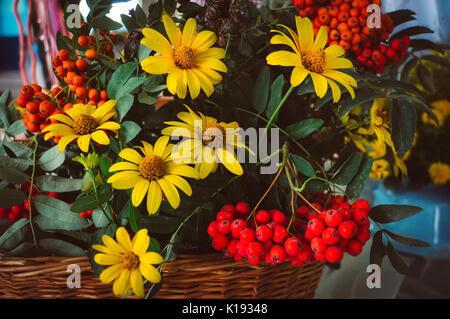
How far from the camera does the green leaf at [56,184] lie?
0.41m

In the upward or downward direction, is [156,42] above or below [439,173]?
above

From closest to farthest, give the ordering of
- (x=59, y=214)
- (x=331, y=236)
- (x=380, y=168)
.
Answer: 1. (x=331, y=236)
2. (x=59, y=214)
3. (x=380, y=168)

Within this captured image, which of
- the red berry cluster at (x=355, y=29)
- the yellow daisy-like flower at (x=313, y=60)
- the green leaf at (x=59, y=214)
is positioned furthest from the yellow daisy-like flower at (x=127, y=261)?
the red berry cluster at (x=355, y=29)

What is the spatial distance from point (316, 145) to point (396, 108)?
0.36 feet

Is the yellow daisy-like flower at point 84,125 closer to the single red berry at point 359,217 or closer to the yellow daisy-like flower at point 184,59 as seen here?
the yellow daisy-like flower at point 184,59

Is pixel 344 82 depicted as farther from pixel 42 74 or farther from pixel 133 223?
pixel 42 74

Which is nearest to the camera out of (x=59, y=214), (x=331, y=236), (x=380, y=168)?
(x=331, y=236)

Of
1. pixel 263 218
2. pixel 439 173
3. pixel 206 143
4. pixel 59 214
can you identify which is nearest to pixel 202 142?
pixel 206 143

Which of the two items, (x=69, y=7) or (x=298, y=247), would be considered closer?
(x=298, y=247)

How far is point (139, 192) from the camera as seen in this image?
32 centimetres

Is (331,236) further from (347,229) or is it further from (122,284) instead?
(122,284)

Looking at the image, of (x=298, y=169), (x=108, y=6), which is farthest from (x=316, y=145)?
(x=108, y=6)

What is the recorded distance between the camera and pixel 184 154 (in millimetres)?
335

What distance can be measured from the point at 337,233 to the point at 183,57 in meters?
0.24
